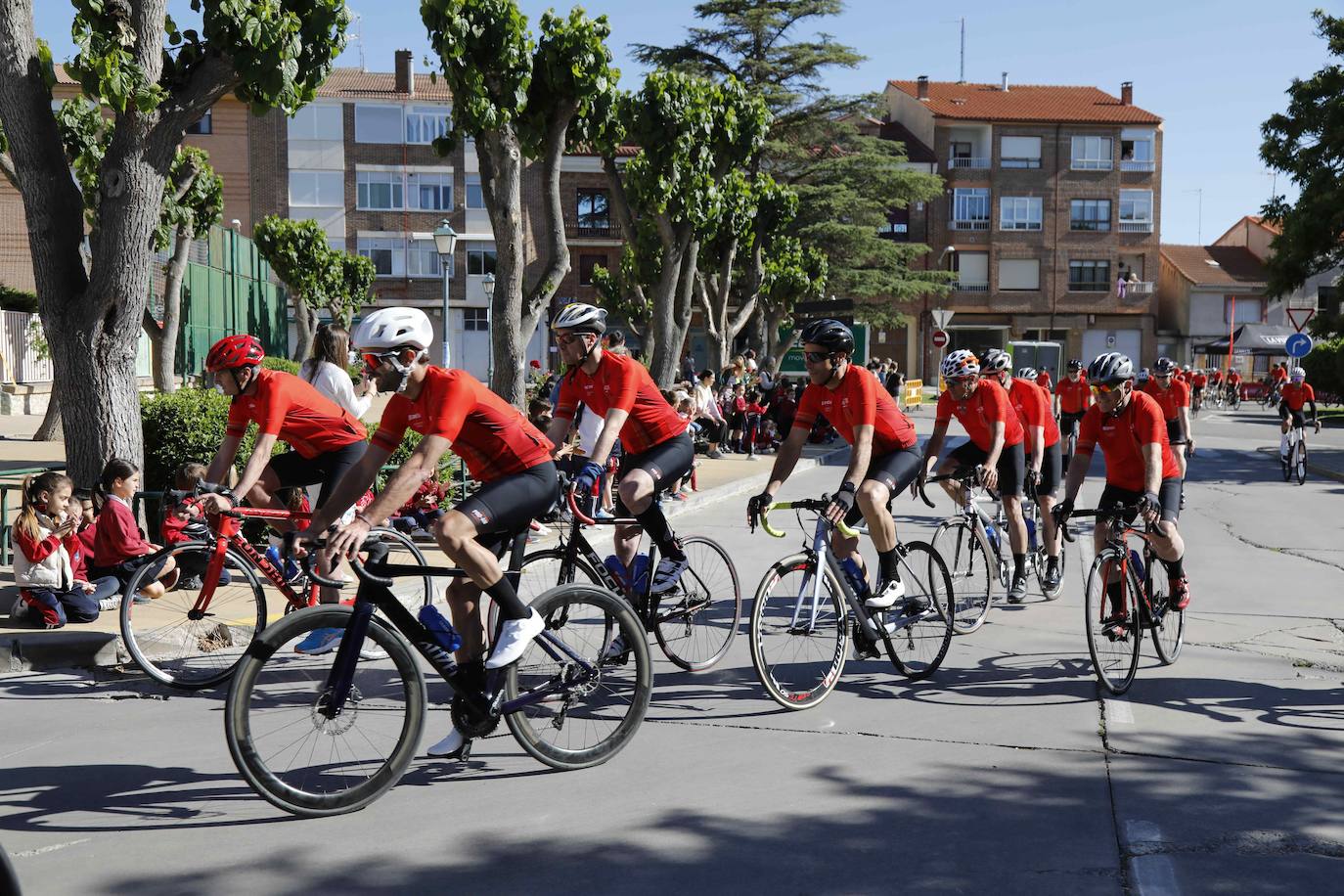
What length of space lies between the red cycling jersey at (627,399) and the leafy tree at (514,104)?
29.6 ft

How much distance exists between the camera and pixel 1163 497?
7328 mm

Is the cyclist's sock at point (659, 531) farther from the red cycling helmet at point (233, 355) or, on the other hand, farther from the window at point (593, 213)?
the window at point (593, 213)

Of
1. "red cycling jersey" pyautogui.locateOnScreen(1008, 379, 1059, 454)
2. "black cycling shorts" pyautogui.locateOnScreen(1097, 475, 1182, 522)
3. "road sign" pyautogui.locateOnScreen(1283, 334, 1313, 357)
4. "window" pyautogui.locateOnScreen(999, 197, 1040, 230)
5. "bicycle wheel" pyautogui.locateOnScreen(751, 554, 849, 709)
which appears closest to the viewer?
"bicycle wheel" pyautogui.locateOnScreen(751, 554, 849, 709)

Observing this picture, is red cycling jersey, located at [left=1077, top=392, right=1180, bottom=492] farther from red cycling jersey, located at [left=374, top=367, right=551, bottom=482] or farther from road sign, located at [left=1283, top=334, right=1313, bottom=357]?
road sign, located at [left=1283, top=334, right=1313, bottom=357]

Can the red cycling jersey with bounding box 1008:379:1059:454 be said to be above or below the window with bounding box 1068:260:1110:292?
below

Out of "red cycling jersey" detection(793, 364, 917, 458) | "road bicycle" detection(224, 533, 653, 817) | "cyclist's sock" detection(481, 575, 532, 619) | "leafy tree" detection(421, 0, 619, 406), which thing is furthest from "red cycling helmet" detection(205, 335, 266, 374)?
"leafy tree" detection(421, 0, 619, 406)

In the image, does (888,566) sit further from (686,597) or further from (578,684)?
(578,684)

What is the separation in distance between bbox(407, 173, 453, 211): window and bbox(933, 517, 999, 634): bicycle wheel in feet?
Answer: 172

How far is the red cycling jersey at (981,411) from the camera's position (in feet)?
29.2

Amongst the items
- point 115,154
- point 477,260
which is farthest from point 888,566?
point 477,260

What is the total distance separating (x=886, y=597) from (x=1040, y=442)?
3535 mm

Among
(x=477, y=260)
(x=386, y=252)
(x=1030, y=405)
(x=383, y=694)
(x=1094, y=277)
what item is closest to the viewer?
(x=383, y=694)

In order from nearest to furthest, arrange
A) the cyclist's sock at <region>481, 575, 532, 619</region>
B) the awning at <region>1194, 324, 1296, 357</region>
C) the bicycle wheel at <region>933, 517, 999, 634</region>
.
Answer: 1. the cyclist's sock at <region>481, 575, 532, 619</region>
2. the bicycle wheel at <region>933, 517, 999, 634</region>
3. the awning at <region>1194, 324, 1296, 357</region>

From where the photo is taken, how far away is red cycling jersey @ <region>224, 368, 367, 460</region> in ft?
22.3
